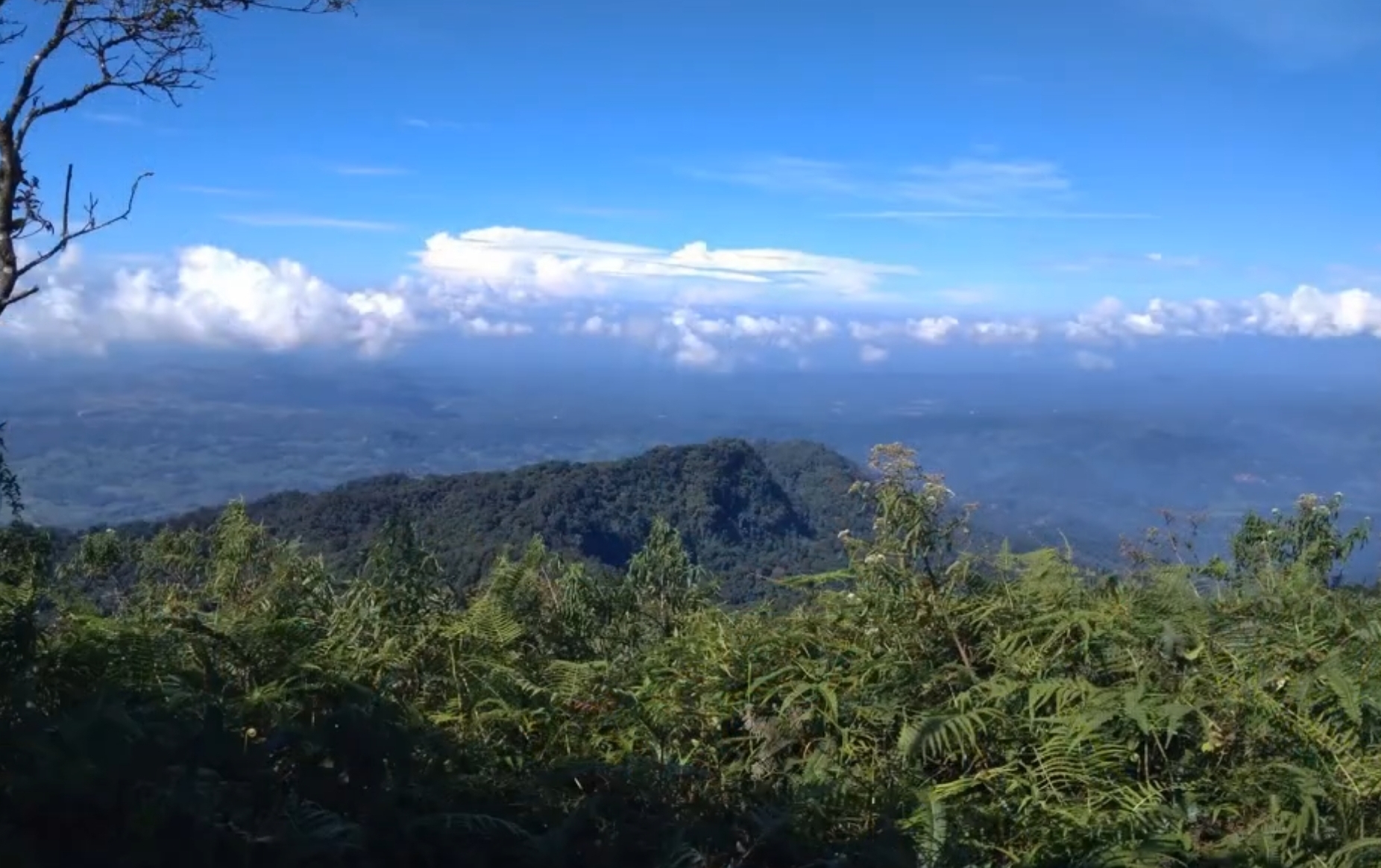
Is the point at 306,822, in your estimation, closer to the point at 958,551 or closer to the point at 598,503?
the point at 958,551

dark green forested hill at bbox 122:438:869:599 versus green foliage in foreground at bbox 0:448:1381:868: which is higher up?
green foliage in foreground at bbox 0:448:1381:868

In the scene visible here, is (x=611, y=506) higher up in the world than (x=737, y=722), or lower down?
lower down

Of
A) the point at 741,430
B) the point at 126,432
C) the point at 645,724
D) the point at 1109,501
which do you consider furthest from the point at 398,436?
the point at 645,724

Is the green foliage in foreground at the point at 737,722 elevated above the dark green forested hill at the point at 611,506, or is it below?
above

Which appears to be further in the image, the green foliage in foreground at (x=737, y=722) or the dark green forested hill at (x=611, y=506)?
the dark green forested hill at (x=611, y=506)

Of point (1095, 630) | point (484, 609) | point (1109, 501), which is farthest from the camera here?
point (1109, 501)
